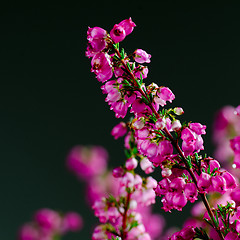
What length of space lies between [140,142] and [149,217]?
54cm

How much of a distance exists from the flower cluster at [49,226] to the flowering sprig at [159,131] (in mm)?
634

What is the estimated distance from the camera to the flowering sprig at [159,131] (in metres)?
0.36

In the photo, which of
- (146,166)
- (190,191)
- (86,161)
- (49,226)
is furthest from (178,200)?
(86,161)

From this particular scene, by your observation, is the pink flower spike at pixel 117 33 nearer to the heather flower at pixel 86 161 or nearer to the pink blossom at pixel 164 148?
the pink blossom at pixel 164 148

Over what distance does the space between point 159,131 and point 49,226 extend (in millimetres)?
655

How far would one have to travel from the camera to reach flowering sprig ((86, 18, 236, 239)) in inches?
14.3

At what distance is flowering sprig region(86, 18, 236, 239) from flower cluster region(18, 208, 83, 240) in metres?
0.63

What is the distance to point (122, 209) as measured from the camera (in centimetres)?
54

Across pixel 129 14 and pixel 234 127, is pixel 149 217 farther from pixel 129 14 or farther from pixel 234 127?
pixel 129 14

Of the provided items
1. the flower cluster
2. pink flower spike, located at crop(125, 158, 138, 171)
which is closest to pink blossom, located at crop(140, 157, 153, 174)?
pink flower spike, located at crop(125, 158, 138, 171)

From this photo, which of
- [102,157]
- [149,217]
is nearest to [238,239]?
[149,217]

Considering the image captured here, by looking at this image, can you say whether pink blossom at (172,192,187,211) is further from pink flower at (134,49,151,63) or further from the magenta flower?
the magenta flower

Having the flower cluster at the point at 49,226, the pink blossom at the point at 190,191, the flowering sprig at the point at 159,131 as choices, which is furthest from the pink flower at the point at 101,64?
the flower cluster at the point at 49,226

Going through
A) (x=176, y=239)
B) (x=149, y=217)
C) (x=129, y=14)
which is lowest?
(x=176, y=239)
